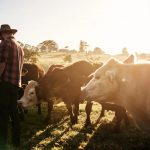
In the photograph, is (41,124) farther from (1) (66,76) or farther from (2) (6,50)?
(2) (6,50)

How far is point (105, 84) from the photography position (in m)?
7.96

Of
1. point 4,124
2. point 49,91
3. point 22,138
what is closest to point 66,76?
point 49,91

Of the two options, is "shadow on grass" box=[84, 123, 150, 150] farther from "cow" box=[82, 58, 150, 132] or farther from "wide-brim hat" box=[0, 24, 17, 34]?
"wide-brim hat" box=[0, 24, 17, 34]

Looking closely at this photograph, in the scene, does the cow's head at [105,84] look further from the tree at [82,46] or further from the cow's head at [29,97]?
the tree at [82,46]

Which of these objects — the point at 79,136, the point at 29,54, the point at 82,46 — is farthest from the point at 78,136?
the point at 82,46

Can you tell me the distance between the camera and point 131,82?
7734 mm

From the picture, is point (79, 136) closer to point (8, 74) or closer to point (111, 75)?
point (8, 74)

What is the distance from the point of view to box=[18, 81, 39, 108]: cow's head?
1246 cm

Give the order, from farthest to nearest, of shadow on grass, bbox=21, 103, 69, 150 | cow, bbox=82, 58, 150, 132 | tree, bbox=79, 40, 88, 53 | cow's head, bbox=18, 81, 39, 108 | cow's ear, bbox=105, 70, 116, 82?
tree, bbox=79, 40, 88, 53 < cow's head, bbox=18, 81, 39, 108 < shadow on grass, bbox=21, 103, 69, 150 < cow's ear, bbox=105, 70, 116, 82 < cow, bbox=82, 58, 150, 132

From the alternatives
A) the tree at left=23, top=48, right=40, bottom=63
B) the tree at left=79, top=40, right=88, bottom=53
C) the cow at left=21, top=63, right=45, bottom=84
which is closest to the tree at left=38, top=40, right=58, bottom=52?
the tree at left=79, top=40, right=88, bottom=53

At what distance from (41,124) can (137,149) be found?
5018 mm

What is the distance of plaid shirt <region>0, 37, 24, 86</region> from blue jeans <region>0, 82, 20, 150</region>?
0.54 ft

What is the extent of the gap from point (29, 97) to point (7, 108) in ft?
11.8

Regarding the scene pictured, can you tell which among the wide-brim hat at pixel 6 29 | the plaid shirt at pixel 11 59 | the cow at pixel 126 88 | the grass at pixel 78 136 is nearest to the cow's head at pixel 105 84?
the cow at pixel 126 88
